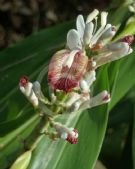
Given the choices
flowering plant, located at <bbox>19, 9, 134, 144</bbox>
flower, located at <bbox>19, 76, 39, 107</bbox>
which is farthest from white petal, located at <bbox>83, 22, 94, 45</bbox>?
flower, located at <bbox>19, 76, 39, 107</bbox>

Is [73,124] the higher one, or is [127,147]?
[73,124]

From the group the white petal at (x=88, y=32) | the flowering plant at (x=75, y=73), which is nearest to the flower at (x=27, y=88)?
the flowering plant at (x=75, y=73)

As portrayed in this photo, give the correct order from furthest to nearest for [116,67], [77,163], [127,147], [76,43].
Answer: [127,147] → [116,67] → [77,163] → [76,43]

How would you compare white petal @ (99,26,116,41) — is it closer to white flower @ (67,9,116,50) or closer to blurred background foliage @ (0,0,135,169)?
white flower @ (67,9,116,50)

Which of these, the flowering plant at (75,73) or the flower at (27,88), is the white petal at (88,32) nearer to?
the flowering plant at (75,73)

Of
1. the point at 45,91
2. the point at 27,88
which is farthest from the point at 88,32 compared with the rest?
the point at 45,91

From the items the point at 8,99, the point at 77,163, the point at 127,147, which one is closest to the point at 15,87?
the point at 8,99

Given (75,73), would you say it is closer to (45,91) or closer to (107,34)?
(107,34)

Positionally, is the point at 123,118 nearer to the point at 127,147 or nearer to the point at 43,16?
the point at 127,147
